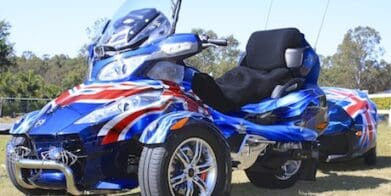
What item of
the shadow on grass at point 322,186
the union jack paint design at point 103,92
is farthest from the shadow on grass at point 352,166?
the union jack paint design at point 103,92

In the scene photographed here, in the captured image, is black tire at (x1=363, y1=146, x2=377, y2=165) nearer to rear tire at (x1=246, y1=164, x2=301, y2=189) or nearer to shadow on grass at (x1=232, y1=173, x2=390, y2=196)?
shadow on grass at (x1=232, y1=173, x2=390, y2=196)

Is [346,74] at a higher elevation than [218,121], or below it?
below

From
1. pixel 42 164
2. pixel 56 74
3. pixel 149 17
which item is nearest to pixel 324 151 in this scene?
pixel 149 17

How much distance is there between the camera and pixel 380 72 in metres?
73.1

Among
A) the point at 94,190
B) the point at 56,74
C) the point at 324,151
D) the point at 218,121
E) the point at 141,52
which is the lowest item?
the point at 56,74

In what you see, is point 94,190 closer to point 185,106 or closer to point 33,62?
point 185,106

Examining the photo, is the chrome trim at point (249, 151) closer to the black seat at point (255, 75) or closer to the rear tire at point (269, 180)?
the black seat at point (255, 75)

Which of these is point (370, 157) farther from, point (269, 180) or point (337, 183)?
point (269, 180)

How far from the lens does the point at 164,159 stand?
17.0ft

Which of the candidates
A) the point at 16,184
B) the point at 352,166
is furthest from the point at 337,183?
the point at 16,184

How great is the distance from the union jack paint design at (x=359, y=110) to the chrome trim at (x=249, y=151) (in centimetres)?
313

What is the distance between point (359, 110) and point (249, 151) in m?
3.76

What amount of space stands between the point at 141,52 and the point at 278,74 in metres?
2.12

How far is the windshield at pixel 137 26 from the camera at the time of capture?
591 cm
